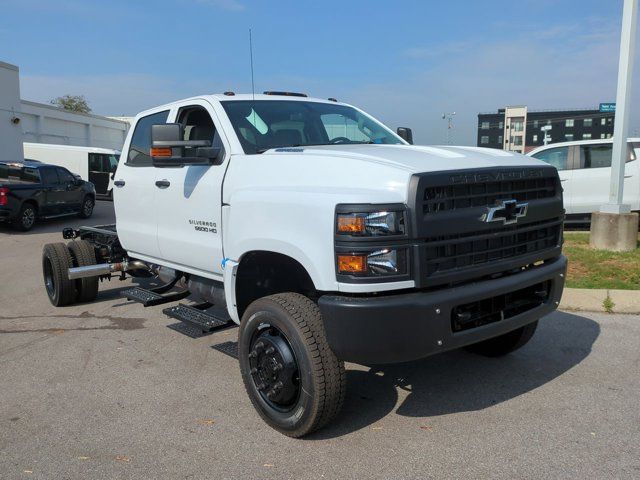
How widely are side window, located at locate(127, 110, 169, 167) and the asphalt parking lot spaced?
168 cm

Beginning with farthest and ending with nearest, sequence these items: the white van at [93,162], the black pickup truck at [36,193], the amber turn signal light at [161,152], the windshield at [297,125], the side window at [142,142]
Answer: the white van at [93,162]
the black pickup truck at [36,193]
the side window at [142,142]
the windshield at [297,125]
the amber turn signal light at [161,152]

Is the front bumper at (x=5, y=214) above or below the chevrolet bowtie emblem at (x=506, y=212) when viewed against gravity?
below

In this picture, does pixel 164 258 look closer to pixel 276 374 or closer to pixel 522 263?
pixel 276 374

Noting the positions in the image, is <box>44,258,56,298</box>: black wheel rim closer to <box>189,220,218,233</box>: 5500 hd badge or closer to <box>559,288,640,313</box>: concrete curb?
<box>189,220,218,233</box>: 5500 hd badge

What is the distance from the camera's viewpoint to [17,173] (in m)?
15.4

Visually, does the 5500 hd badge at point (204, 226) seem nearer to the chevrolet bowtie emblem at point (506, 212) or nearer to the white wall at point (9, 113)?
the chevrolet bowtie emblem at point (506, 212)

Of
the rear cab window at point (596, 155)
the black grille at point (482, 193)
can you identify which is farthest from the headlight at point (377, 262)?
the rear cab window at point (596, 155)

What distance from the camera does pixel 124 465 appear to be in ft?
10.4

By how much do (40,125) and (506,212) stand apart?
120ft

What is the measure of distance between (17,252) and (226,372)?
8.82 metres

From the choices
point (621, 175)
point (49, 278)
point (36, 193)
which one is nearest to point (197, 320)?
point (49, 278)

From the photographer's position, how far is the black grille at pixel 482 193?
120 inches

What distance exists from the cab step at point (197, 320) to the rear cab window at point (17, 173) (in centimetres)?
1280

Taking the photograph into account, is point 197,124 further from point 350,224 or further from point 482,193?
point 482,193
